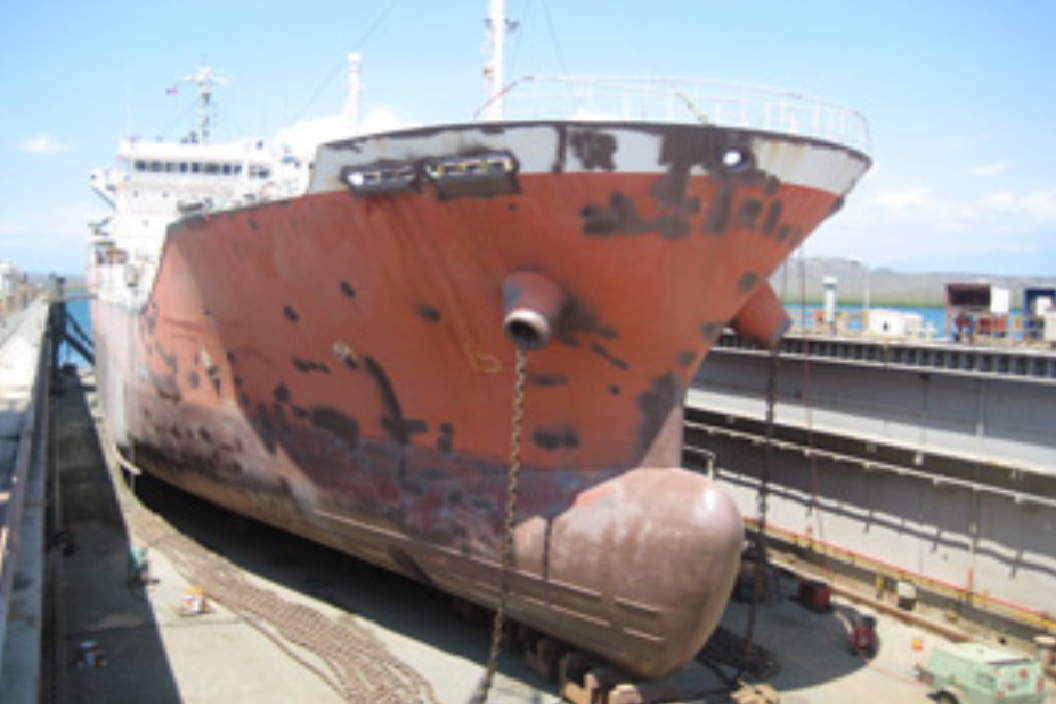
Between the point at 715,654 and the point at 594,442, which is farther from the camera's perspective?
the point at 715,654

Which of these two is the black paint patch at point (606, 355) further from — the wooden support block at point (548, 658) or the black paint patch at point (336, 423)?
the black paint patch at point (336, 423)

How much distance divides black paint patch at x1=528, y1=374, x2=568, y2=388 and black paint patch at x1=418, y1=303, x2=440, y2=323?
1.09 meters

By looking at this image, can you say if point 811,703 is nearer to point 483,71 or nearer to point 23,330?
point 483,71

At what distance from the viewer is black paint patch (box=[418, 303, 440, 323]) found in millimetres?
8773

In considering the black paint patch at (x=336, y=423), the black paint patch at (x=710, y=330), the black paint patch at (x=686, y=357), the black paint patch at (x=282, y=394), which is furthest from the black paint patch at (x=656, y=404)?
the black paint patch at (x=282, y=394)

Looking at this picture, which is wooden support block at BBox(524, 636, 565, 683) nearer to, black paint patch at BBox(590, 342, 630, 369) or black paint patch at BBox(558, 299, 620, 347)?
black paint patch at BBox(590, 342, 630, 369)

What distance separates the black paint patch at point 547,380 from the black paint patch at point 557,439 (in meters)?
0.48

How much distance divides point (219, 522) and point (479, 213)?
8.62 m

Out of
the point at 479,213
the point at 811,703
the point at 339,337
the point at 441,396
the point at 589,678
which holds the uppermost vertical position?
the point at 479,213

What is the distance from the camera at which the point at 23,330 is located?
2409 centimetres

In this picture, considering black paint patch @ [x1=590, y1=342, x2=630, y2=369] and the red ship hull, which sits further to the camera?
black paint patch @ [x1=590, y1=342, x2=630, y2=369]

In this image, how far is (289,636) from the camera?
9.99 meters

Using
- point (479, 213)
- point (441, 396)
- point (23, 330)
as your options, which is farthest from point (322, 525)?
point (23, 330)

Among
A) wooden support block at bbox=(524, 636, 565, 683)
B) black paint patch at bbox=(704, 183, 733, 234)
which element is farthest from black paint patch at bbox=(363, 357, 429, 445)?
black paint patch at bbox=(704, 183, 733, 234)
